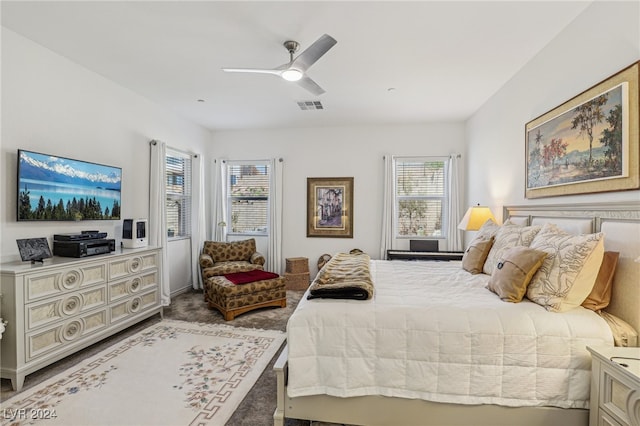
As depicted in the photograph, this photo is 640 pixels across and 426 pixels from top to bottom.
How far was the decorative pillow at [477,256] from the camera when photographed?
2.74 m

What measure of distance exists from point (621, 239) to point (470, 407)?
1.35 meters

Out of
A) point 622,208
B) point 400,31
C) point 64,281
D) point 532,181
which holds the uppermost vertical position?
point 400,31

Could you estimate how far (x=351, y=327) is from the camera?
1727 millimetres

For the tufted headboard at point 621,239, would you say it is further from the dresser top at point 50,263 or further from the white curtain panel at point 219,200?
the white curtain panel at point 219,200

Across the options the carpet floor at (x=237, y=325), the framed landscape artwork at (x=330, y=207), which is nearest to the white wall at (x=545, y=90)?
the framed landscape artwork at (x=330, y=207)

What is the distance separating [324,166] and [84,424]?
168 inches

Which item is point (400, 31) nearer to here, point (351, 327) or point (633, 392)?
point (351, 327)

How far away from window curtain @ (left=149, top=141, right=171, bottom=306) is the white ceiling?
754 millimetres

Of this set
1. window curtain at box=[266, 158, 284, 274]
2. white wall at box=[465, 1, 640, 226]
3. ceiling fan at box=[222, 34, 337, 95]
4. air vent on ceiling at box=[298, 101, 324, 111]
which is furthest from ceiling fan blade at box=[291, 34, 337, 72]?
window curtain at box=[266, 158, 284, 274]

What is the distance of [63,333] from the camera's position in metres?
2.45

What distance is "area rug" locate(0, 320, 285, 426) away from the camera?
1.90 meters

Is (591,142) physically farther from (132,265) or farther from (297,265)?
(132,265)

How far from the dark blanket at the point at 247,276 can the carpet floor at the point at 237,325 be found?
0.41m

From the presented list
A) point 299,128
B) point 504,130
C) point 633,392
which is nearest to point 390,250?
point 504,130
